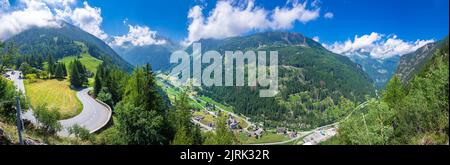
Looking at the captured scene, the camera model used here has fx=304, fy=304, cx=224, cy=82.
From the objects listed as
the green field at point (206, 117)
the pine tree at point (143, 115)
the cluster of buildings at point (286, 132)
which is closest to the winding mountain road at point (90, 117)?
the pine tree at point (143, 115)

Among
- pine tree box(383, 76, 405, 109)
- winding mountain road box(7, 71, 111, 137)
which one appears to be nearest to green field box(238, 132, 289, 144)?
winding mountain road box(7, 71, 111, 137)

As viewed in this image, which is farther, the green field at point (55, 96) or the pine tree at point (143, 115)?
the green field at point (55, 96)

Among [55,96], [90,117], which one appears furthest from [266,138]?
[90,117]

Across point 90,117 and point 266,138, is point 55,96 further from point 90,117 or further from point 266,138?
point 266,138

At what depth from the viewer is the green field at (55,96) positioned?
41709 millimetres

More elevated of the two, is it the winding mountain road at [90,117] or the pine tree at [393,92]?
the pine tree at [393,92]

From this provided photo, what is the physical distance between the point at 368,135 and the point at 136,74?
716 inches

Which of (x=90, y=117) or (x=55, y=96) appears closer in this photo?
(x=90, y=117)

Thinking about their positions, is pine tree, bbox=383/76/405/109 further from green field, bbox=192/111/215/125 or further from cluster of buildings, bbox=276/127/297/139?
cluster of buildings, bbox=276/127/297/139

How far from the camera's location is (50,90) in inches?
2256

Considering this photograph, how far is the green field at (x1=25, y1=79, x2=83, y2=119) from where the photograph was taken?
41.7 m

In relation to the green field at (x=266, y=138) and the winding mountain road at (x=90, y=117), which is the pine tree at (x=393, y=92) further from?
the green field at (x=266, y=138)

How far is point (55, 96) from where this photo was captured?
52219 mm
